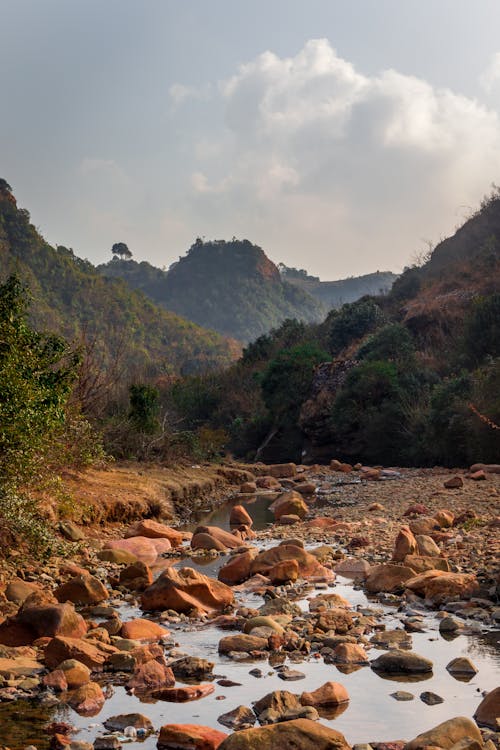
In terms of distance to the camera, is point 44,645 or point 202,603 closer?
point 44,645

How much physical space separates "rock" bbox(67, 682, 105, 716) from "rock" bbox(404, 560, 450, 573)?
175 inches

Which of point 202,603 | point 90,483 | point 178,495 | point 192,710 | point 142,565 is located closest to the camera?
point 192,710

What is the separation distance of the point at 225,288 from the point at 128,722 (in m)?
109

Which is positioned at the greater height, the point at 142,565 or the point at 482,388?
the point at 482,388

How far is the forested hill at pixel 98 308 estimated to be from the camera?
55806mm

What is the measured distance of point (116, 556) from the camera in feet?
34.1

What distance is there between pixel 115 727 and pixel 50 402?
19.8 ft

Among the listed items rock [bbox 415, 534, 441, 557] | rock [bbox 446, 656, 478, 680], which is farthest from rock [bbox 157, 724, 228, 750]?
rock [bbox 415, 534, 441, 557]

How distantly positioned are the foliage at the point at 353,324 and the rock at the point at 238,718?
37.2 metres

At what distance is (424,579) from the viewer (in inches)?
316

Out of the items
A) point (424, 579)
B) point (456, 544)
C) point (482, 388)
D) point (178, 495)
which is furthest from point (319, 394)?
point (424, 579)

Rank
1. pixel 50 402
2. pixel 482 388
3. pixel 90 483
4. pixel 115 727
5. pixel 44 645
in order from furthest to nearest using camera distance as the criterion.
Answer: pixel 482 388 → pixel 90 483 → pixel 50 402 → pixel 44 645 → pixel 115 727

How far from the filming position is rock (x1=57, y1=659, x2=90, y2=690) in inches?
215

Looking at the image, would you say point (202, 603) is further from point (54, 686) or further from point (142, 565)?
point (54, 686)
